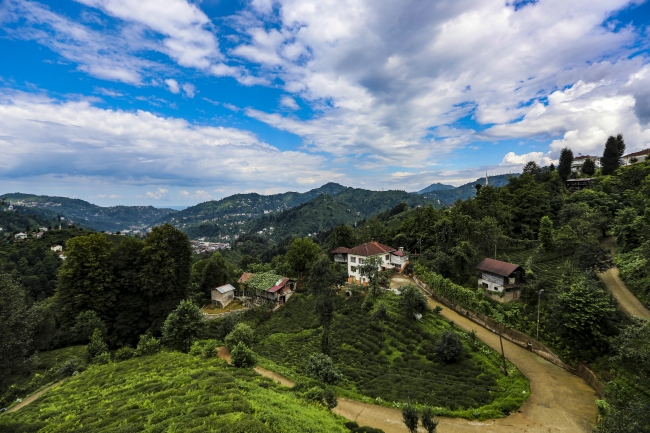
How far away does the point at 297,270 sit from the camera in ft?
154

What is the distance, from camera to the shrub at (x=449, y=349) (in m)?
21.6

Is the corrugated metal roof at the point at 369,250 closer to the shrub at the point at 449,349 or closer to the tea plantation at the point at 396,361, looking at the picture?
the tea plantation at the point at 396,361

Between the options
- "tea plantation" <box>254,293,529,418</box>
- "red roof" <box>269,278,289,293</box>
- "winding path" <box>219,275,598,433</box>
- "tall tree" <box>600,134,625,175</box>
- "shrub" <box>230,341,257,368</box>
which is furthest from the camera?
"tall tree" <box>600,134,625,175</box>

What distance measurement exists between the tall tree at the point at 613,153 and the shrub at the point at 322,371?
75.9 meters

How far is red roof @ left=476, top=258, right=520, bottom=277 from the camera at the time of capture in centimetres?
2958

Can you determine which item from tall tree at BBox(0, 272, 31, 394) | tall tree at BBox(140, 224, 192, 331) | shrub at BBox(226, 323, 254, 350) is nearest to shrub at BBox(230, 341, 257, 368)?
shrub at BBox(226, 323, 254, 350)

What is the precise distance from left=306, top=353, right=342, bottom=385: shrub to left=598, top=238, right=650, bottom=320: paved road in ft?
80.7

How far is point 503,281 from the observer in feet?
98.5

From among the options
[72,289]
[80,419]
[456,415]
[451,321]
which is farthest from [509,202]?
[72,289]

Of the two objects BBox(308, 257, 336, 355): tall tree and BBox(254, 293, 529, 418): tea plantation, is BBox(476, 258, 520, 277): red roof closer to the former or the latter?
BBox(254, 293, 529, 418): tea plantation

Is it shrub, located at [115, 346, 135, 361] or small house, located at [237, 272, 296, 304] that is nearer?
shrub, located at [115, 346, 135, 361]

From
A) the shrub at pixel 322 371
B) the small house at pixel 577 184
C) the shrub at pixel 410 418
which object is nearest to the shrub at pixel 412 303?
the shrub at pixel 322 371

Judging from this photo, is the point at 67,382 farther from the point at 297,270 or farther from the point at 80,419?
the point at 297,270

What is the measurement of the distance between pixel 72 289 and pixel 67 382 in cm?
1558
